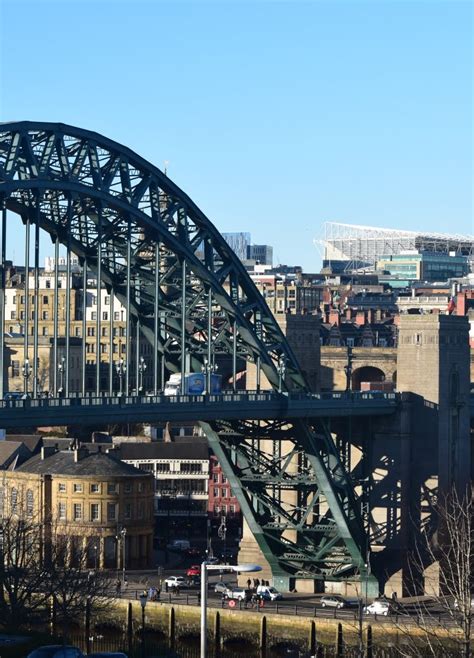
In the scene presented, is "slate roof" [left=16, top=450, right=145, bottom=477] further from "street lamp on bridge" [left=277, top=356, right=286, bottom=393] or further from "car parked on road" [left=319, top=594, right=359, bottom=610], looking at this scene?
"car parked on road" [left=319, top=594, right=359, bottom=610]

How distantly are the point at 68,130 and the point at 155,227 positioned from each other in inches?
354

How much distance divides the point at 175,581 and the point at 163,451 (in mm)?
30172

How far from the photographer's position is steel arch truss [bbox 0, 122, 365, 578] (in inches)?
3878

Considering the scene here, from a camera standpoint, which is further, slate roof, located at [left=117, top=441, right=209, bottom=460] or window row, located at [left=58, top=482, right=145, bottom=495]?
slate roof, located at [left=117, top=441, right=209, bottom=460]

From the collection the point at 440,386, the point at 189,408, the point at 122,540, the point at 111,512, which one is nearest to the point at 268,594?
the point at 189,408

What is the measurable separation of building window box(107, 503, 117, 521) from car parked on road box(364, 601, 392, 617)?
69.8 ft

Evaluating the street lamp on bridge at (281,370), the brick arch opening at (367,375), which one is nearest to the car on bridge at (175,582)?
the street lamp on bridge at (281,370)

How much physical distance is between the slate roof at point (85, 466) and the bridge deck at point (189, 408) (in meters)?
15.6

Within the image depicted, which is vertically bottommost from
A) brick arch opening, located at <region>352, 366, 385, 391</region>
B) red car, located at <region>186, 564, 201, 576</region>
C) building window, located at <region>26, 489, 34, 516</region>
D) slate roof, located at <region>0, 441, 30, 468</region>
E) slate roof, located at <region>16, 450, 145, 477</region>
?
red car, located at <region>186, 564, 201, 576</region>

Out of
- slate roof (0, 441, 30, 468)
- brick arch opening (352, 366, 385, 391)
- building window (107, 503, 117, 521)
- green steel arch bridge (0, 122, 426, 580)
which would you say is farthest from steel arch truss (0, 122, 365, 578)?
brick arch opening (352, 366, 385, 391)

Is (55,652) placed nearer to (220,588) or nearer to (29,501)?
(220,588)

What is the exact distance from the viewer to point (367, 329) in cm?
19662

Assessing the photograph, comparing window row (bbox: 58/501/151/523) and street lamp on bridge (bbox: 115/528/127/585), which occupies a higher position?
window row (bbox: 58/501/151/523)

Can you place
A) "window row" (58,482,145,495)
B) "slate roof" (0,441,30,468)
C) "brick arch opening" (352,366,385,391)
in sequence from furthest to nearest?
1. "brick arch opening" (352,366,385,391)
2. "slate roof" (0,441,30,468)
3. "window row" (58,482,145,495)
